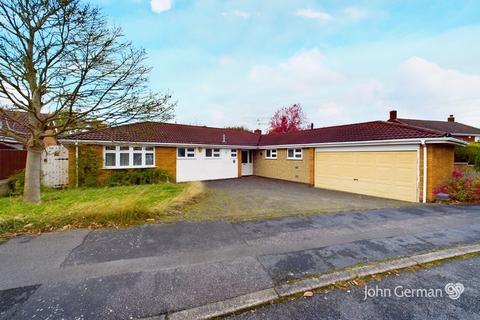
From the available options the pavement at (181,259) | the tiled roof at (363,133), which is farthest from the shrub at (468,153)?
the pavement at (181,259)

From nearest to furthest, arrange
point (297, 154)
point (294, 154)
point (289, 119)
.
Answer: point (297, 154)
point (294, 154)
point (289, 119)

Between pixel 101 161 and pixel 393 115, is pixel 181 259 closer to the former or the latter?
pixel 101 161

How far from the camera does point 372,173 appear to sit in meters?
10.4

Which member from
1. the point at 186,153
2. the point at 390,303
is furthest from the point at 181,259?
the point at 186,153

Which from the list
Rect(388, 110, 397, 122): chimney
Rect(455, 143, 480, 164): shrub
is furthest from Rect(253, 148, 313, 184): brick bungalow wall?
Rect(388, 110, 397, 122): chimney

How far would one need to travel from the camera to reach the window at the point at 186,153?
1470 cm

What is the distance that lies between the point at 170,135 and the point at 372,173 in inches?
513

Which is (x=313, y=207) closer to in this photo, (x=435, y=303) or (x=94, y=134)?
(x=435, y=303)

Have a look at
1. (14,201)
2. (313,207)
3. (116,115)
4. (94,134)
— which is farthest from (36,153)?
(313,207)

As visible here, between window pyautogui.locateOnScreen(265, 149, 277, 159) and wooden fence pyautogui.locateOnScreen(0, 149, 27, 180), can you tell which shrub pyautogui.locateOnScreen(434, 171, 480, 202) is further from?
wooden fence pyautogui.locateOnScreen(0, 149, 27, 180)

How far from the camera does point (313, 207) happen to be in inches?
301

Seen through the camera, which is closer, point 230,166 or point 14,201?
point 14,201

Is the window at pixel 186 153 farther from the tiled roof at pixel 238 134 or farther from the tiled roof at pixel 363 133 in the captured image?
the tiled roof at pixel 363 133

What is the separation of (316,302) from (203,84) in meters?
13.4
